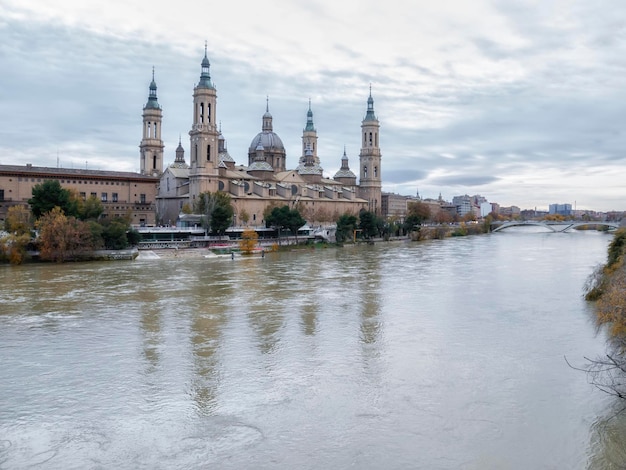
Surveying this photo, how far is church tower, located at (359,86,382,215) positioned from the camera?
4659 cm

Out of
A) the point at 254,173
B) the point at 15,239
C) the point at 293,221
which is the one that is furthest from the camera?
the point at 254,173

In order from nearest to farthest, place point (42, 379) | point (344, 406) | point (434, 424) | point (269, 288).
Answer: point (434, 424), point (344, 406), point (42, 379), point (269, 288)

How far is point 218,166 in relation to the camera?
3509cm

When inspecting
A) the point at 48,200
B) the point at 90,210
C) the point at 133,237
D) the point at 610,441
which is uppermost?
the point at 48,200

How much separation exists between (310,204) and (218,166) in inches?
319

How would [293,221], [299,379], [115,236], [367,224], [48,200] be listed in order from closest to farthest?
[299,379], [48,200], [115,236], [293,221], [367,224]

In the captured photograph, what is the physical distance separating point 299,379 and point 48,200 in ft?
61.0

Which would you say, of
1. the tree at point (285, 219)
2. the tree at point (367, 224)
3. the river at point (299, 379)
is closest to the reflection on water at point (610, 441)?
the river at point (299, 379)

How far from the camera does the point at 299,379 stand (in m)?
7.73

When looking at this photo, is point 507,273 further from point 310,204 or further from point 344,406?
point 310,204

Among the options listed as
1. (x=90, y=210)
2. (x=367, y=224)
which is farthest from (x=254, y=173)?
(x=90, y=210)

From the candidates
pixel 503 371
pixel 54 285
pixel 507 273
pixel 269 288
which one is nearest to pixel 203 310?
pixel 269 288

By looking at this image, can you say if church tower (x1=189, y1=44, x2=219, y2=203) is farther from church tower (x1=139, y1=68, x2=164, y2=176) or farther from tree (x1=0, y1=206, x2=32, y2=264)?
tree (x1=0, y1=206, x2=32, y2=264)

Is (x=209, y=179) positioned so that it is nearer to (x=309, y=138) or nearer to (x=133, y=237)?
(x=133, y=237)
